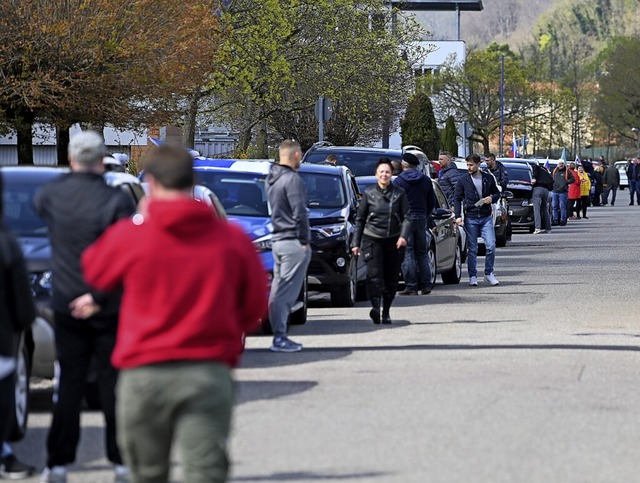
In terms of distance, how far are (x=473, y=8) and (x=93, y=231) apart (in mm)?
102477

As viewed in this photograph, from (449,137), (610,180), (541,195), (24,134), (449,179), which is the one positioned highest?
(24,134)

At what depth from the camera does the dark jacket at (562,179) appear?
1663 inches

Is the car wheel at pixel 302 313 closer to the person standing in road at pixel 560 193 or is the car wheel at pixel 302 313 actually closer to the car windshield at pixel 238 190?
the car windshield at pixel 238 190

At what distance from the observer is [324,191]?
19219 millimetres

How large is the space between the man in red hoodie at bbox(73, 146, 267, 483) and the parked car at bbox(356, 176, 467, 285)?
1540 centimetres

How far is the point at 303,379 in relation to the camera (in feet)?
38.4

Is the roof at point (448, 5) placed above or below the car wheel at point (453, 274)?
above

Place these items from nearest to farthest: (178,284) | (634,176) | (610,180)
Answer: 1. (178,284)
2. (634,176)
3. (610,180)

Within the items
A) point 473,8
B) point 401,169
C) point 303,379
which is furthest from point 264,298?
point 473,8

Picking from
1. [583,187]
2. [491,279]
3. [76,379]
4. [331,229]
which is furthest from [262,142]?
[76,379]

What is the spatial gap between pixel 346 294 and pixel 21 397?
364 inches

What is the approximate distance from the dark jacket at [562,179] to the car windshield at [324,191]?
2350 centimetres

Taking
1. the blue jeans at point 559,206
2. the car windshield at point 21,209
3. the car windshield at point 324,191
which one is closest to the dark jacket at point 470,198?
the car windshield at point 324,191

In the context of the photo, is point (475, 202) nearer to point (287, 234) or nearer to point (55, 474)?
point (287, 234)
